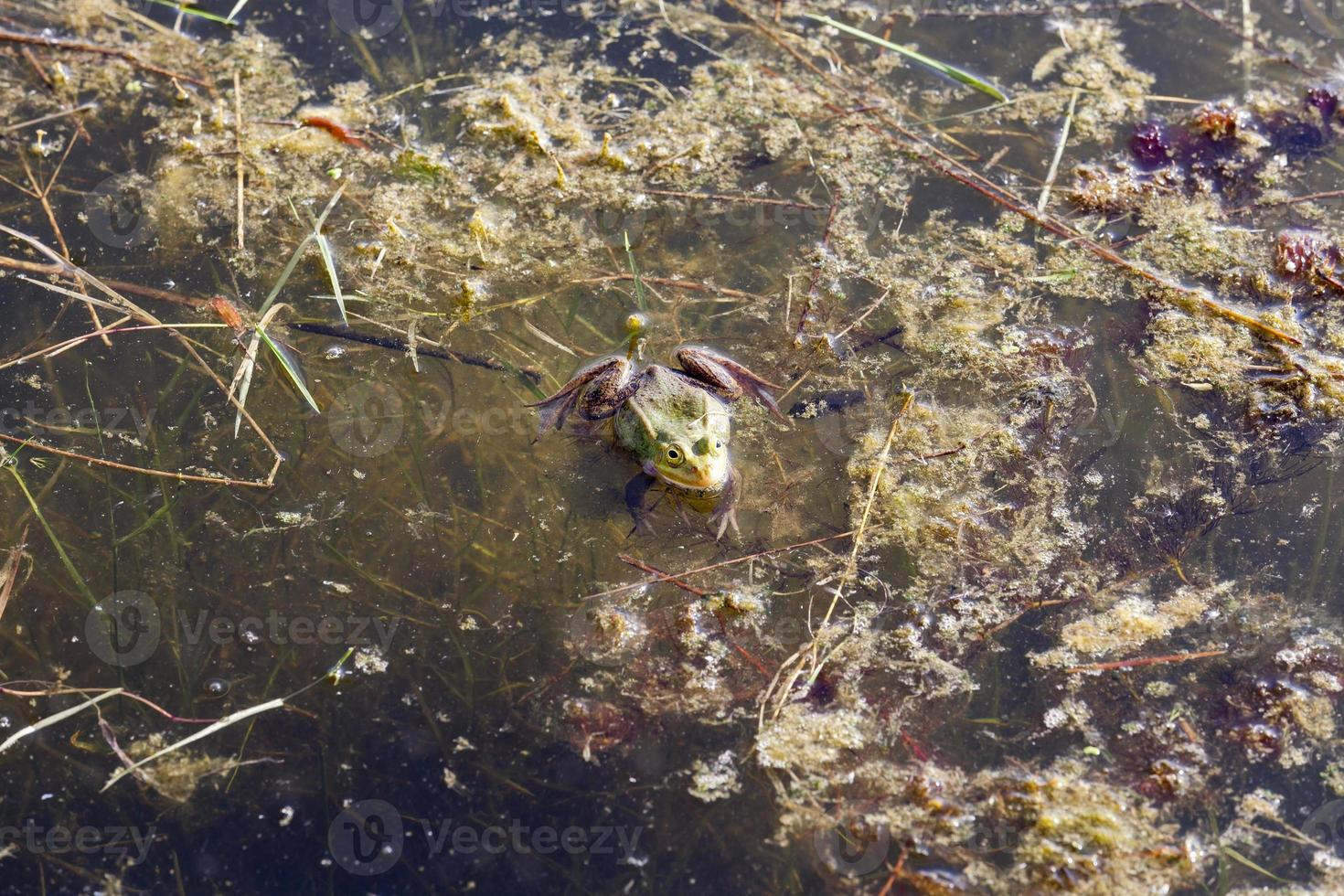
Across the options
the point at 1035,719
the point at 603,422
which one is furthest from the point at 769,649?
the point at 603,422

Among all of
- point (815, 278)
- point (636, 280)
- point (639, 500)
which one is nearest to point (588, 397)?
point (639, 500)

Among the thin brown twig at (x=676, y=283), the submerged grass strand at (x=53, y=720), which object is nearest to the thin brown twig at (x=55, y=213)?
the submerged grass strand at (x=53, y=720)

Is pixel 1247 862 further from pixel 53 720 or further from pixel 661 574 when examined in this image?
pixel 53 720

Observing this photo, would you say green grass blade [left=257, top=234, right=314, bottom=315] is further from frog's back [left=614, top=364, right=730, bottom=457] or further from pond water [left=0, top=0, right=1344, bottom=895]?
frog's back [left=614, top=364, right=730, bottom=457]

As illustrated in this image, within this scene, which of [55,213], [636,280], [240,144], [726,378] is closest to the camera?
[726,378]

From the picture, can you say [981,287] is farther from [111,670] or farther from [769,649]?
[111,670]

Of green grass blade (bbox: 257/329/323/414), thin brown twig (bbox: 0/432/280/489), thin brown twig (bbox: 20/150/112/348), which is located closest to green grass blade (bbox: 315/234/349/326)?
green grass blade (bbox: 257/329/323/414)

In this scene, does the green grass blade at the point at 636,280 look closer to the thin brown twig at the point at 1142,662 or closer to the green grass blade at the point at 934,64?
the green grass blade at the point at 934,64

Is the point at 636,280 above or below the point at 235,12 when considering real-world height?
below
